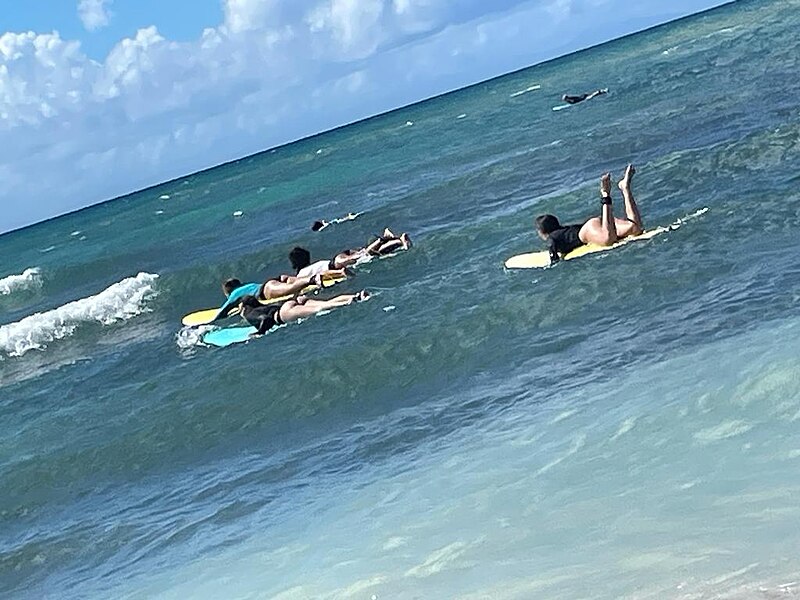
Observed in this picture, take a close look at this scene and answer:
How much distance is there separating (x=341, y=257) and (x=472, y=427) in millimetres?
11427

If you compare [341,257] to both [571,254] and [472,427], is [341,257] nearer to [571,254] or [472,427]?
[571,254]

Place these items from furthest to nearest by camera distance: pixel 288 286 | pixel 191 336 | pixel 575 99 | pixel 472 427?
1. pixel 575 99
2. pixel 191 336
3. pixel 288 286
4. pixel 472 427

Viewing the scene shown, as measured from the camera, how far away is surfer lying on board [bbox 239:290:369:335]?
16.5 metres

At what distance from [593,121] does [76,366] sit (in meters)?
22.8

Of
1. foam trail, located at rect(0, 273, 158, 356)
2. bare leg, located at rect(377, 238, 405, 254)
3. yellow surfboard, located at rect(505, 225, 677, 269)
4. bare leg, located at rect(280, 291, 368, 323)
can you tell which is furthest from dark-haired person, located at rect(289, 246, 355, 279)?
foam trail, located at rect(0, 273, 158, 356)

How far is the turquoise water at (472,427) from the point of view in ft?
20.1

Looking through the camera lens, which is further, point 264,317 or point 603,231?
point 264,317

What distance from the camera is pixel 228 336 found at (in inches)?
664

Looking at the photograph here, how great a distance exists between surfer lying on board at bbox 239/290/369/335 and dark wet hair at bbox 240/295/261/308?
0.95 ft

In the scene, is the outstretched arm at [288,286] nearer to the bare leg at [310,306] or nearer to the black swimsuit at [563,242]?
the bare leg at [310,306]

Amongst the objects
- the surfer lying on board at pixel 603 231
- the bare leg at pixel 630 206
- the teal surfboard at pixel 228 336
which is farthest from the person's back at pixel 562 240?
the teal surfboard at pixel 228 336

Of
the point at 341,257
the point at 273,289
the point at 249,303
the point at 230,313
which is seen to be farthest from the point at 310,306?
the point at 341,257

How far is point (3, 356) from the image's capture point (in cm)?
2444

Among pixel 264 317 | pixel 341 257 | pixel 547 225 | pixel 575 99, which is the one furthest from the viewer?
pixel 575 99
